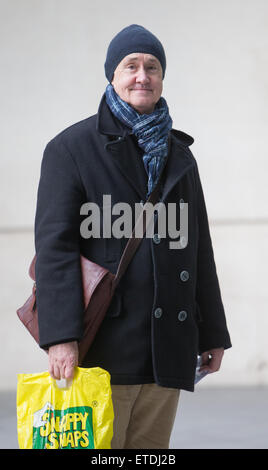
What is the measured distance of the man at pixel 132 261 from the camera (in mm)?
2535

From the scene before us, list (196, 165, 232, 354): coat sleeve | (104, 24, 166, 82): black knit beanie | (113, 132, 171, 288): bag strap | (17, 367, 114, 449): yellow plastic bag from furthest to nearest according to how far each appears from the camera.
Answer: (196, 165, 232, 354): coat sleeve → (104, 24, 166, 82): black knit beanie → (113, 132, 171, 288): bag strap → (17, 367, 114, 449): yellow plastic bag

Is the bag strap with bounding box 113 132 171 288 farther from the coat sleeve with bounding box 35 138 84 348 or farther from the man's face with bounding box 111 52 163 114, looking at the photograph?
the man's face with bounding box 111 52 163 114

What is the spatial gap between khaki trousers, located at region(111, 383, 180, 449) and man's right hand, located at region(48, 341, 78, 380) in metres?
0.18

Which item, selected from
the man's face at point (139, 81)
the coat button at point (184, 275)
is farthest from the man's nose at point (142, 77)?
the coat button at point (184, 275)

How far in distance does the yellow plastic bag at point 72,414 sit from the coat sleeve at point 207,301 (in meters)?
0.56

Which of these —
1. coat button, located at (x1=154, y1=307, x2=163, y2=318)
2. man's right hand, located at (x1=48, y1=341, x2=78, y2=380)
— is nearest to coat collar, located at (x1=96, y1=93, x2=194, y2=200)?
coat button, located at (x1=154, y1=307, x2=163, y2=318)

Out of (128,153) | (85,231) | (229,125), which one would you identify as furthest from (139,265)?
(229,125)

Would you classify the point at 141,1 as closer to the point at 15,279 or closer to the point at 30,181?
the point at 30,181

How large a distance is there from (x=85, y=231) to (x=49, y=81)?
5055 millimetres

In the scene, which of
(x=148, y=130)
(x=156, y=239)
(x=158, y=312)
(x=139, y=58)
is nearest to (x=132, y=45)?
(x=139, y=58)

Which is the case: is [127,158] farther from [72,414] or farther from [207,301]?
[72,414]

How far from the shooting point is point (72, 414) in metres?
2.48

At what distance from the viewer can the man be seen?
2.54 meters

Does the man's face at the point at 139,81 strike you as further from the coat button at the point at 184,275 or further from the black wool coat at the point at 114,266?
the coat button at the point at 184,275
